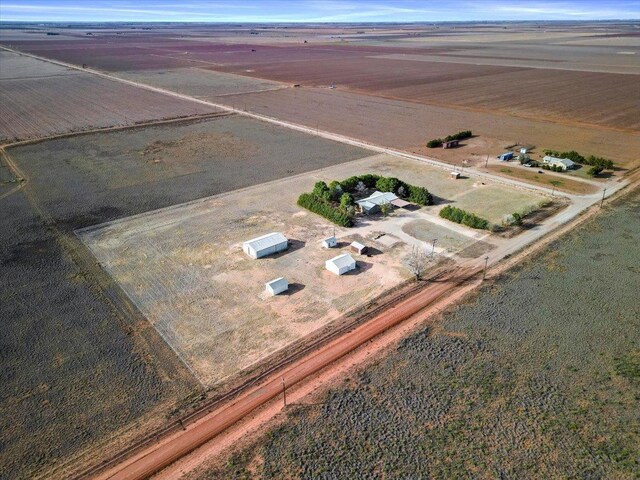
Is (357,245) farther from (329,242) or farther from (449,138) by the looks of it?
(449,138)

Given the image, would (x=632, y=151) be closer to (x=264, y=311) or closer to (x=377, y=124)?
(x=377, y=124)

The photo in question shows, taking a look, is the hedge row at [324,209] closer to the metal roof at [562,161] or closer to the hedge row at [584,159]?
the metal roof at [562,161]

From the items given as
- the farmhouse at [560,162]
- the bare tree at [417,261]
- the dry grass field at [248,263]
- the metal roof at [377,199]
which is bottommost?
the dry grass field at [248,263]

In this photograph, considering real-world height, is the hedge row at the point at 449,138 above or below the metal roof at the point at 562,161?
below

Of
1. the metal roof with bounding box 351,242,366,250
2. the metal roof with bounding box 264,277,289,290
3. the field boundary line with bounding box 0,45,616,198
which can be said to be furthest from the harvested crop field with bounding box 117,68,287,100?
the metal roof with bounding box 264,277,289,290

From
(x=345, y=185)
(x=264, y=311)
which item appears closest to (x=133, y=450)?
(x=264, y=311)

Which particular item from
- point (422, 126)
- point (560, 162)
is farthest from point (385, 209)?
point (422, 126)

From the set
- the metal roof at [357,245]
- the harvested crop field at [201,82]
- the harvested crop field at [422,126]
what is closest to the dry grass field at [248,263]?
the metal roof at [357,245]
